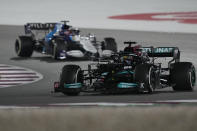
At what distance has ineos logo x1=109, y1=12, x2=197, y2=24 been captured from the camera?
1425 inches

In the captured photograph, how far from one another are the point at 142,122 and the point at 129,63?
8.30 m

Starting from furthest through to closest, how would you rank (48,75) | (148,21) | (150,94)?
(148,21)
(48,75)
(150,94)

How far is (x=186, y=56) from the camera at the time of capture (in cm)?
2505

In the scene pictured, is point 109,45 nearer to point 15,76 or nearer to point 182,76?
point 15,76

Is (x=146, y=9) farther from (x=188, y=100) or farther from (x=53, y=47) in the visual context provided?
(x=188, y=100)

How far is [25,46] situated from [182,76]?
37.5ft

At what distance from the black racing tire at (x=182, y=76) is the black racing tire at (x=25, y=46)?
11.0 metres

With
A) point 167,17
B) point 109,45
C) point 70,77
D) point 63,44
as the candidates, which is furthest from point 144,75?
point 167,17

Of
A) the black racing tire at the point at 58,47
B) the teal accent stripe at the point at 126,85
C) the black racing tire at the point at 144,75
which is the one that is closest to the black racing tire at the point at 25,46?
the black racing tire at the point at 58,47

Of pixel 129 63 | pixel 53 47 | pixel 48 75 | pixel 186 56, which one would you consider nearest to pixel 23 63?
Result: pixel 53 47

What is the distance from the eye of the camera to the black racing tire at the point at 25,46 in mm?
24861

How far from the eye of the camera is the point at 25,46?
2498 centimetres

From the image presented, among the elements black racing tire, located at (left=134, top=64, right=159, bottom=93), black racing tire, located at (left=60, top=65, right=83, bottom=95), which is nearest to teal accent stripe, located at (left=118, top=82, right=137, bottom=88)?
black racing tire, located at (left=134, top=64, right=159, bottom=93)

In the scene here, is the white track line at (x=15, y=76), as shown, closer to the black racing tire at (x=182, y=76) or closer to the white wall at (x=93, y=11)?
the black racing tire at (x=182, y=76)
